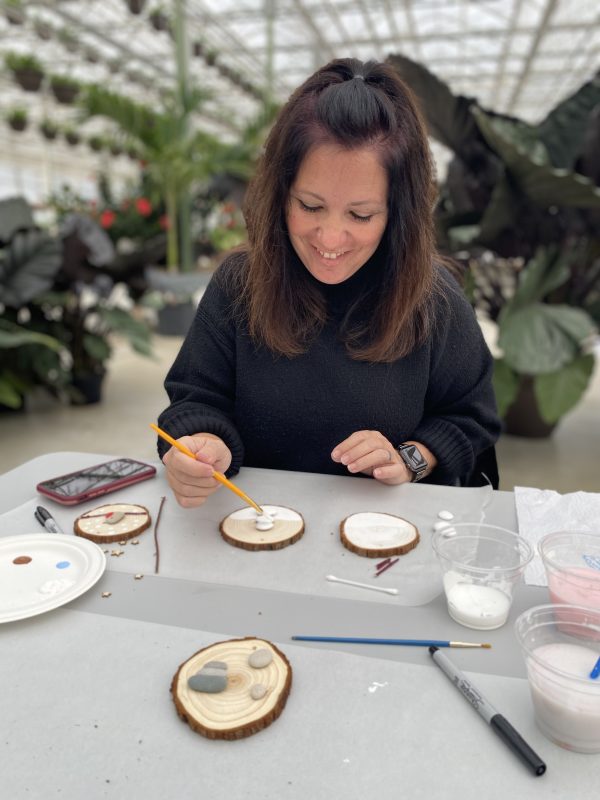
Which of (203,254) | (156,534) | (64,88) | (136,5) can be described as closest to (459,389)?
(156,534)

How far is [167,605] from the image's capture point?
799mm

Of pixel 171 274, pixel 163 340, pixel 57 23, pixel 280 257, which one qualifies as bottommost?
pixel 163 340

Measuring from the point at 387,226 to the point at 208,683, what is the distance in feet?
2.92

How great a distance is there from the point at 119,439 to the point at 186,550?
8.94 ft

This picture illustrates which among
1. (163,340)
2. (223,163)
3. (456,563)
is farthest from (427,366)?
(163,340)

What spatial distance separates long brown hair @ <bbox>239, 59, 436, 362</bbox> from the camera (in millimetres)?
1098

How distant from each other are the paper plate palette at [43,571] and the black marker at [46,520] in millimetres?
46

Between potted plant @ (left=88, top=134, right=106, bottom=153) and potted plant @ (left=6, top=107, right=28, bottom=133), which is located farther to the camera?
potted plant @ (left=88, top=134, right=106, bottom=153)

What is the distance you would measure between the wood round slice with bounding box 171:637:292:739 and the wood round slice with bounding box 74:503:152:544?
12.2 inches

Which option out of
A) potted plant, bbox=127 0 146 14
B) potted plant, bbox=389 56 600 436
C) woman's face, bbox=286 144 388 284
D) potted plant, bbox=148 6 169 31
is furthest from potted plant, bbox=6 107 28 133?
woman's face, bbox=286 144 388 284

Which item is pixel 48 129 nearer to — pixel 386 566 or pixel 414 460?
pixel 414 460

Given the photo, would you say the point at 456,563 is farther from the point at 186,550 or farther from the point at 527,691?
the point at 186,550

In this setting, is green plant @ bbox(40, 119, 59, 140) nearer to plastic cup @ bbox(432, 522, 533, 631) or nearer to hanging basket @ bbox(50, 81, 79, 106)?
hanging basket @ bbox(50, 81, 79, 106)

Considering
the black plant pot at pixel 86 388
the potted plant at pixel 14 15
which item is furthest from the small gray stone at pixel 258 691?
the potted plant at pixel 14 15
